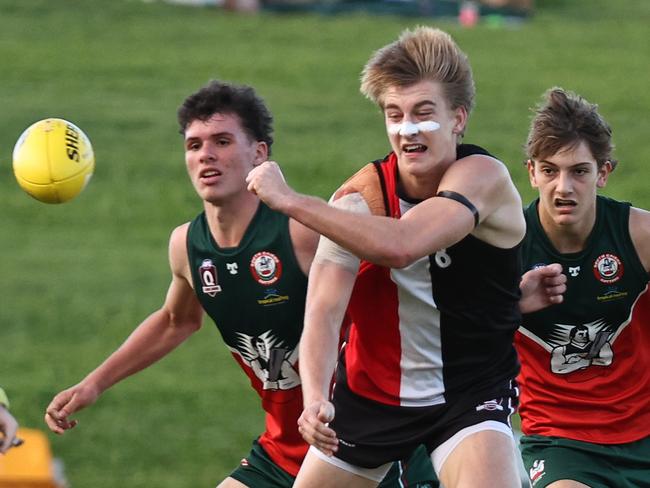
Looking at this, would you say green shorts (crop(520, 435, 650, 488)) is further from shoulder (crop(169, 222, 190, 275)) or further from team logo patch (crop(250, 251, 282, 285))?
shoulder (crop(169, 222, 190, 275))

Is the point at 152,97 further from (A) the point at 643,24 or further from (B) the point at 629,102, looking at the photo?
(A) the point at 643,24

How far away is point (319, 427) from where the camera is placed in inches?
237

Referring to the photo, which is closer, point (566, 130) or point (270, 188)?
point (270, 188)

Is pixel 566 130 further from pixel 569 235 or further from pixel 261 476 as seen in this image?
pixel 261 476

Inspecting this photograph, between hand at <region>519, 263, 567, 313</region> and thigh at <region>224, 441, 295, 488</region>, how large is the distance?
142 centimetres

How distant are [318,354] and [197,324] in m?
1.70

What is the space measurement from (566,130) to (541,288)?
0.73 metres

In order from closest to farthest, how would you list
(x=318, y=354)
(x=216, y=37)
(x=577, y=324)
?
(x=318, y=354) < (x=577, y=324) < (x=216, y=37)

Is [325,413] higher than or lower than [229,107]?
lower

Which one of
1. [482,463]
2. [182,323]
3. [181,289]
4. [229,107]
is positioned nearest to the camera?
[482,463]

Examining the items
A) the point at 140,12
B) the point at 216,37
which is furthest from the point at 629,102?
the point at 140,12

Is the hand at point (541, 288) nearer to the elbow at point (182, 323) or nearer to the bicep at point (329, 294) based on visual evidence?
the bicep at point (329, 294)

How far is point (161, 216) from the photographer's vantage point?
72.5 feet

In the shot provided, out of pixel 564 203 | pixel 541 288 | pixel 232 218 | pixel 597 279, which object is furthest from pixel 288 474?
pixel 564 203
